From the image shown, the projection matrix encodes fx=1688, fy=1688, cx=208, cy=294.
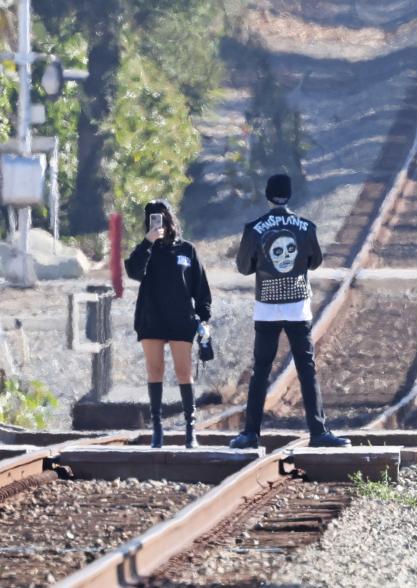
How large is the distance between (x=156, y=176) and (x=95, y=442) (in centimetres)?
1588

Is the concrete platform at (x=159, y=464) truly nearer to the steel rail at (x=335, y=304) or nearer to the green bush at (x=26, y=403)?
the steel rail at (x=335, y=304)

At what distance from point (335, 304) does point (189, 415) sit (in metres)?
9.36

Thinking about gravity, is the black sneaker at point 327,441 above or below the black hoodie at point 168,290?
below

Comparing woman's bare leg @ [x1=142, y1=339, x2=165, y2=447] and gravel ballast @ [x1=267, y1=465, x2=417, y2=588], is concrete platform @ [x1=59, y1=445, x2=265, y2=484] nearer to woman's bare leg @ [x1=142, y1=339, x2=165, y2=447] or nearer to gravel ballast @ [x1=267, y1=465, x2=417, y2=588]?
woman's bare leg @ [x1=142, y1=339, x2=165, y2=447]

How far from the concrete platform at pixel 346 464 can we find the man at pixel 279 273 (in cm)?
58

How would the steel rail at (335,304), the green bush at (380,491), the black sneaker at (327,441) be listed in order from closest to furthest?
the green bush at (380,491), the black sneaker at (327,441), the steel rail at (335,304)

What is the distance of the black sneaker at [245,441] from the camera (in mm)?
10406

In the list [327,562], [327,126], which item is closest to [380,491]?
[327,562]

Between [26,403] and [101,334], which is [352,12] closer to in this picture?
[101,334]

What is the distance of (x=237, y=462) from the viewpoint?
32.2ft

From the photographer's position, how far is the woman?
33.5 ft

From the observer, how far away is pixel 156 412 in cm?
1062

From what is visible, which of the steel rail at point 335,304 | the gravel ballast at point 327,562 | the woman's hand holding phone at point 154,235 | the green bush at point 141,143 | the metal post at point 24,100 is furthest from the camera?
the green bush at point 141,143

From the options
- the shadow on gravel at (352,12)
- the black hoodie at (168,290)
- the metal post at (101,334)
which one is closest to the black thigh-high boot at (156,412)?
the black hoodie at (168,290)
